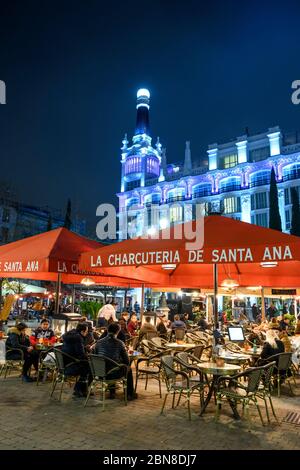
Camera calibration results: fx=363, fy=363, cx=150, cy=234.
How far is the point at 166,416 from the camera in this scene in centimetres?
598

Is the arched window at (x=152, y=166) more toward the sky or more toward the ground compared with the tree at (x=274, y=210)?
more toward the sky

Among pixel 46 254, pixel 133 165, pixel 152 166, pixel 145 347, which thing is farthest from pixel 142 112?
pixel 46 254

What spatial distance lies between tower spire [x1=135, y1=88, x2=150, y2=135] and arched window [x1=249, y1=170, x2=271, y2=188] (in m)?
32.5

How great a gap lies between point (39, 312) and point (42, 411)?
26.5 metres

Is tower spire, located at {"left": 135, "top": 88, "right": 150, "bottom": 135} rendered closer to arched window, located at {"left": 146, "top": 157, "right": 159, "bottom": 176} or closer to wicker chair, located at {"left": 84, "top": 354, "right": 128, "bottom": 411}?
arched window, located at {"left": 146, "top": 157, "right": 159, "bottom": 176}

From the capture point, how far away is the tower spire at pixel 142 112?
78.3 m

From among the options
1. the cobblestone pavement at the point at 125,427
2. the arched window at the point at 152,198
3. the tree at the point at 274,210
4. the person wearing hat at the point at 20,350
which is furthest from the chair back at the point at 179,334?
the arched window at the point at 152,198

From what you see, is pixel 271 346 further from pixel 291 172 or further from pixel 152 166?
pixel 152 166

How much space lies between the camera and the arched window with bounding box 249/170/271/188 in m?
50.6

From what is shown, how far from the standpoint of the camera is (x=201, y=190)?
56.9 m

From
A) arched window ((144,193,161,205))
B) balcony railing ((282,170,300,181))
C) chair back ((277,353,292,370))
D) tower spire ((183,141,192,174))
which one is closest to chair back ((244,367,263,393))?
chair back ((277,353,292,370))

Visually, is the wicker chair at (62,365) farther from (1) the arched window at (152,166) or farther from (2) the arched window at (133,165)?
(1) the arched window at (152,166)
